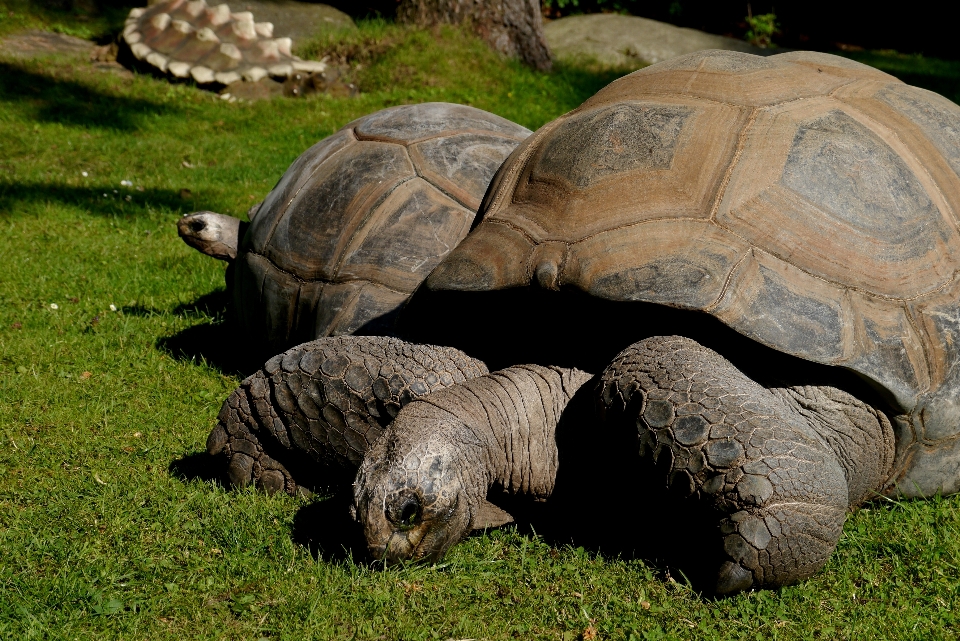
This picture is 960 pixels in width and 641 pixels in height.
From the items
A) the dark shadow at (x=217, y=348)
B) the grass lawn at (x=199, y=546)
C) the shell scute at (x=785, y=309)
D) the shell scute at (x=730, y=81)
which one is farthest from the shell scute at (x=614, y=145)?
the dark shadow at (x=217, y=348)

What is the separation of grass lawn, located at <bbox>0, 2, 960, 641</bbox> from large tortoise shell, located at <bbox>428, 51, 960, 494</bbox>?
611mm

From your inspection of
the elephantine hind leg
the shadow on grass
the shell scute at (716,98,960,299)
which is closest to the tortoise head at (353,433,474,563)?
the elephantine hind leg

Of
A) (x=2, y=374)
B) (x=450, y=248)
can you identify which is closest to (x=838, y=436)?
(x=450, y=248)

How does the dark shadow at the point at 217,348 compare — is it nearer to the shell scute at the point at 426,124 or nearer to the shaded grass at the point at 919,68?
the shell scute at the point at 426,124

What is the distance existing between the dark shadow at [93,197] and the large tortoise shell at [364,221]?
266cm

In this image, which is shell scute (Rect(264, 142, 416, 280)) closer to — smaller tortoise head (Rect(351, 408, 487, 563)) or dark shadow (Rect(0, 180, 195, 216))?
smaller tortoise head (Rect(351, 408, 487, 563))

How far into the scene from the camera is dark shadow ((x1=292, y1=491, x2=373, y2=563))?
2.61 m

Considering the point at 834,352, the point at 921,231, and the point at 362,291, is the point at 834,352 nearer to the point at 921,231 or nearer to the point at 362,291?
the point at 921,231

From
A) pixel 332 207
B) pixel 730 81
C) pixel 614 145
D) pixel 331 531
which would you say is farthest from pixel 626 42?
pixel 331 531

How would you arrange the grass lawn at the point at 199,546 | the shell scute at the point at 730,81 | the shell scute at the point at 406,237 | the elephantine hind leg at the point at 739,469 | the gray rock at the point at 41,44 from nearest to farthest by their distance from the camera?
the elephantine hind leg at the point at 739,469 → the grass lawn at the point at 199,546 → the shell scute at the point at 730,81 → the shell scute at the point at 406,237 → the gray rock at the point at 41,44

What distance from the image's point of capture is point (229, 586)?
263cm

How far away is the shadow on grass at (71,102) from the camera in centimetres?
835

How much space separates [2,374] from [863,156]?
346cm

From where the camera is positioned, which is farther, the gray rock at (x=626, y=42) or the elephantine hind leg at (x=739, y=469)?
the gray rock at (x=626, y=42)
